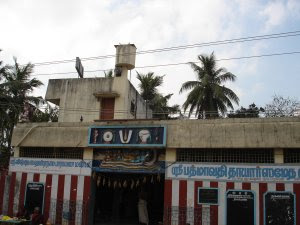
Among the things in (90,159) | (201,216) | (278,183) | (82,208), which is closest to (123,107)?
(90,159)

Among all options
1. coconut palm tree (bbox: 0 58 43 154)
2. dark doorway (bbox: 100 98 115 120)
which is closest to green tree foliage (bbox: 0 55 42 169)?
coconut palm tree (bbox: 0 58 43 154)

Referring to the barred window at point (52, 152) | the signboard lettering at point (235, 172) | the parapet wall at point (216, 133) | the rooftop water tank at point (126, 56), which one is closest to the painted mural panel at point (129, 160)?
the signboard lettering at point (235, 172)

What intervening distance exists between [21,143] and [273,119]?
11850 millimetres

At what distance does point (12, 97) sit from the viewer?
92.6 ft

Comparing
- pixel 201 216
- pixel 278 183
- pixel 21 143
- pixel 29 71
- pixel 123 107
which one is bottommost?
pixel 201 216

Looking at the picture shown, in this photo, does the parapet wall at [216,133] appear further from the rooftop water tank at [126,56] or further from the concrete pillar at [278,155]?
the rooftop water tank at [126,56]

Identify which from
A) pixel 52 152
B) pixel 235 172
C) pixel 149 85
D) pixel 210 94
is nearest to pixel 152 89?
pixel 149 85

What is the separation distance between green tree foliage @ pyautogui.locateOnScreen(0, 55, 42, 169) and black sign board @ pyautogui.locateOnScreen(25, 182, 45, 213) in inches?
366

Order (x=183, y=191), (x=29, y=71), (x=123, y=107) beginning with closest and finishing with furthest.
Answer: (x=183, y=191) < (x=123, y=107) < (x=29, y=71)

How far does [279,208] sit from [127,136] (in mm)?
6868

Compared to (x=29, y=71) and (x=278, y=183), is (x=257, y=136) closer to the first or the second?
(x=278, y=183)

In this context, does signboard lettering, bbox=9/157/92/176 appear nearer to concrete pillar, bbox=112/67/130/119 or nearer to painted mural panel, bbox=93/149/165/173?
painted mural panel, bbox=93/149/165/173

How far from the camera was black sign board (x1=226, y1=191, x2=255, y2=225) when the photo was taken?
1485 centimetres

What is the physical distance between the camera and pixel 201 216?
15438 mm
